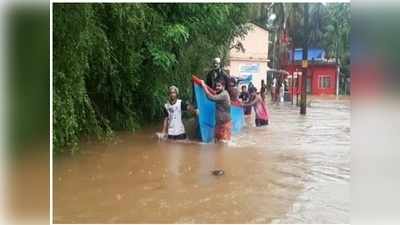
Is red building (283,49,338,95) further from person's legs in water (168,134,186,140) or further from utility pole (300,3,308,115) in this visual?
person's legs in water (168,134,186,140)

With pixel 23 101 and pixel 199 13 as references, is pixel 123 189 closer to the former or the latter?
pixel 23 101

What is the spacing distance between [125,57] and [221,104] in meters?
0.67

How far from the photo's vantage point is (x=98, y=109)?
136 inches

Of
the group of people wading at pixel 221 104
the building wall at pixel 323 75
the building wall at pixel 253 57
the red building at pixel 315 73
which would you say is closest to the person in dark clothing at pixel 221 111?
the group of people wading at pixel 221 104

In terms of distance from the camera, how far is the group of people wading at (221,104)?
131 inches

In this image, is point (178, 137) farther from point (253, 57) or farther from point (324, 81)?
point (324, 81)

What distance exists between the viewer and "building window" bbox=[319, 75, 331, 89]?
326cm

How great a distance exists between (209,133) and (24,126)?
105 cm

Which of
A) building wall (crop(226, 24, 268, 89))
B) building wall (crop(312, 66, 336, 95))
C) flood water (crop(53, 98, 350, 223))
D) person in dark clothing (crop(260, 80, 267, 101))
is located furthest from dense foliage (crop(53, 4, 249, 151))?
building wall (crop(312, 66, 336, 95))

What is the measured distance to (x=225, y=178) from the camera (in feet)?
10.9

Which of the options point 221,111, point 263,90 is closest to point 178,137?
point 221,111

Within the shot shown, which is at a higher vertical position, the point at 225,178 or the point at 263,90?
the point at 263,90

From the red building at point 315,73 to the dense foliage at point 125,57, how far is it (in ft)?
1.15

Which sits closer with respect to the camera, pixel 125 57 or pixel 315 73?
pixel 315 73
